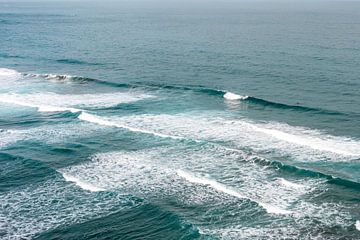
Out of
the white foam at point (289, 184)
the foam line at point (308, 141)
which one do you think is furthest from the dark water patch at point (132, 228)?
the foam line at point (308, 141)

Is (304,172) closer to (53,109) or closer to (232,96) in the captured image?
(232,96)

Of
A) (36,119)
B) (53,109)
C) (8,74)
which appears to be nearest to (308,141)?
(36,119)

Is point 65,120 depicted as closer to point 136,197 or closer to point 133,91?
point 133,91

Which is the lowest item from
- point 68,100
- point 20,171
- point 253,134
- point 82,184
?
point 20,171

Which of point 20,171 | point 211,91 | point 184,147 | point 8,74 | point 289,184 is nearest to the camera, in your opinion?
point 289,184

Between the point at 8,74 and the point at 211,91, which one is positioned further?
the point at 8,74

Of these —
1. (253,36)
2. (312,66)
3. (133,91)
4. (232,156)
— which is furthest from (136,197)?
(253,36)
